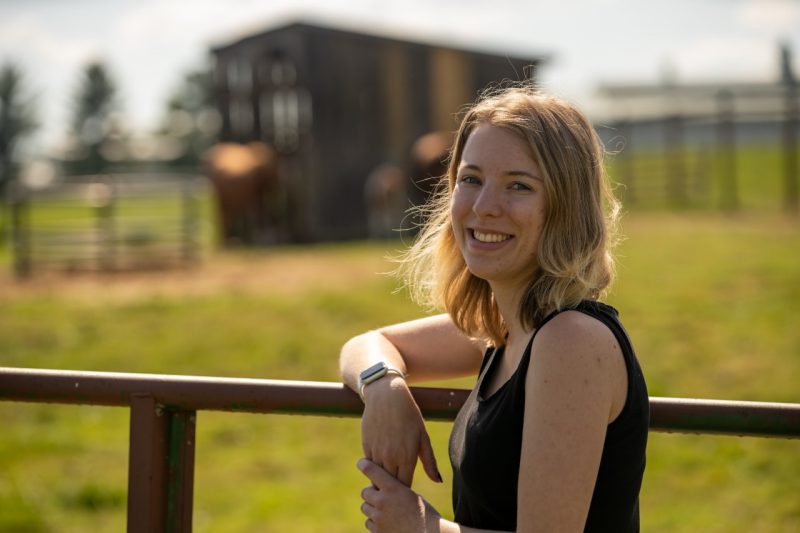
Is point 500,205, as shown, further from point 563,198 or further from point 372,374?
point 372,374

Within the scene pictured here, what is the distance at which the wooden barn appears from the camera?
657 inches

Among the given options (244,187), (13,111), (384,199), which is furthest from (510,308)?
(13,111)

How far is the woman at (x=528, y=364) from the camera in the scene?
1422mm

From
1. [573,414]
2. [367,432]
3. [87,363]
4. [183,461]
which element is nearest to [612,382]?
[573,414]

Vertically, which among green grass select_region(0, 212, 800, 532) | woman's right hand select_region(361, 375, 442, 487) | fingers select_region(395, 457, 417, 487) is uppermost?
woman's right hand select_region(361, 375, 442, 487)

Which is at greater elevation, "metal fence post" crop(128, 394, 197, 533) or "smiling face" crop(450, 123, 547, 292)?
"smiling face" crop(450, 123, 547, 292)

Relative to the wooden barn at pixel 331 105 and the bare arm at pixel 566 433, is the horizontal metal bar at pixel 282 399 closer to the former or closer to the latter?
the bare arm at pixel 566 433

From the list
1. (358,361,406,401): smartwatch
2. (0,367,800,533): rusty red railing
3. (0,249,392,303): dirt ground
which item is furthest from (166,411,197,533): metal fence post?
(0,249,392,303): dirt ground

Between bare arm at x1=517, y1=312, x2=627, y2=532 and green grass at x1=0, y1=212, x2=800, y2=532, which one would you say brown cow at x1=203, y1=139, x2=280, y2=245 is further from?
bare arm at x1=517, y1=312, x2=627, y2=532

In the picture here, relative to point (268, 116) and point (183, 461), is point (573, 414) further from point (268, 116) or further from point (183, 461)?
point (268, 116)

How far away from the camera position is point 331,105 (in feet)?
55.1

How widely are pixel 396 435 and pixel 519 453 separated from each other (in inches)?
9.3

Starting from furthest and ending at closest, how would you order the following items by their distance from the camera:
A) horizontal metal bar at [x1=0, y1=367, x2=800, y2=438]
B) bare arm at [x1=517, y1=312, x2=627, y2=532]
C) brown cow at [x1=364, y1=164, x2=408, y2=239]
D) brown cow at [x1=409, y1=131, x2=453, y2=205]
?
brown cow at [x1=364, y1=164, x2=408, y2=239], brown cow at [x1=409, y1=131, x2=453, y2=205], horizontal metal bar at [x1=0, y1=367, x2=800, y2=438], bare arm at [x1=517, y1=312, x2=627, y2=532]

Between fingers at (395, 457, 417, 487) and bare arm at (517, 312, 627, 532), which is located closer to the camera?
bare arm at (517, 312, 627, 532)
